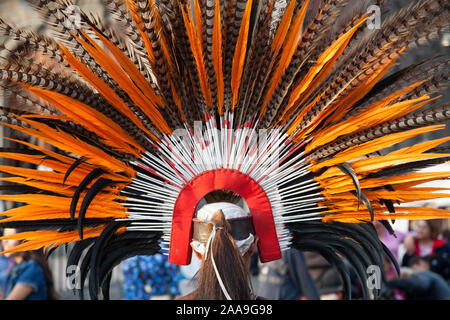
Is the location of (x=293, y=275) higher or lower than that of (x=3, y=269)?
lower

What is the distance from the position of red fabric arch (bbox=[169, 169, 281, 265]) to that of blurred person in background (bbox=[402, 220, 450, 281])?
297 centimetres

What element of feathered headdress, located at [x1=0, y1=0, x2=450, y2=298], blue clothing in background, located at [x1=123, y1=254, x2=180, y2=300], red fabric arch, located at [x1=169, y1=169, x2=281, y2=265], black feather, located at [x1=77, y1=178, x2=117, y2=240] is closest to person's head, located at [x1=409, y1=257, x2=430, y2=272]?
blue clothing in background, located at [x1=123, y1=254, x2=180, y2=300]

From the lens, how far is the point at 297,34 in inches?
63.4

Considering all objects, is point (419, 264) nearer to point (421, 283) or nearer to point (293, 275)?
point (421, 283)

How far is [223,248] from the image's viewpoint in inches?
58.6

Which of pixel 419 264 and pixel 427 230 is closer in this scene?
pixel 419 264

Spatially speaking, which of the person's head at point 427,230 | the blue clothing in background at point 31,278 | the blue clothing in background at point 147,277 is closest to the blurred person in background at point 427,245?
the person's head at point 427,230

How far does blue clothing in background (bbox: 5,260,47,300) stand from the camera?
116 inches

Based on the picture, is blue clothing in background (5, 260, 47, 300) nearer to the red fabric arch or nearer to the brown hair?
the red fabric arch

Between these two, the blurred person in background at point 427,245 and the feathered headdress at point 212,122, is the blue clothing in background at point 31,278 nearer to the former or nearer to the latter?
the feathered headdress at point 212,122

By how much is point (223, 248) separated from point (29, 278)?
2020 millimetres

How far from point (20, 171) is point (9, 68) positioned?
14.3 inches


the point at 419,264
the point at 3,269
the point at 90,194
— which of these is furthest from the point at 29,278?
the point at 419,264
